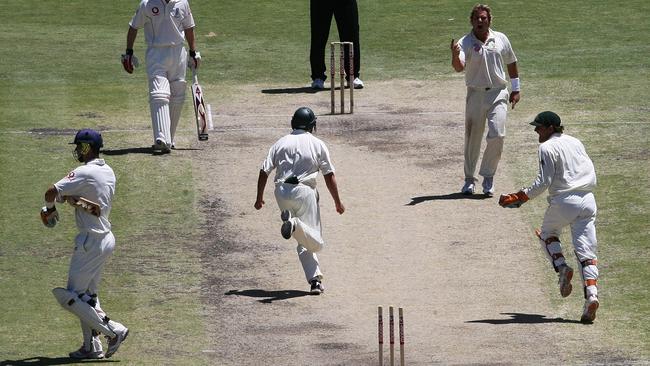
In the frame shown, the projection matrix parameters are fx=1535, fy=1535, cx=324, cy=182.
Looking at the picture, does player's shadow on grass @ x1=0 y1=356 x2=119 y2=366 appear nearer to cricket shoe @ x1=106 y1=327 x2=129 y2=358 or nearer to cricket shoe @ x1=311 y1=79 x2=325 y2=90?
cricket shoe @ x1=106 y1=327 x2=129 y2=358

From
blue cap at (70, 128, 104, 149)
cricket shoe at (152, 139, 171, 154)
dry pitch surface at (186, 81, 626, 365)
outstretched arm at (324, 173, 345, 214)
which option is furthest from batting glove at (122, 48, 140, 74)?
blue cap at (70, 128, 104, 149)

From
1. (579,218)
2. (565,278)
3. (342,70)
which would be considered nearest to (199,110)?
(342,70)

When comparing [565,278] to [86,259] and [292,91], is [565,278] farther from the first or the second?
[292,91]

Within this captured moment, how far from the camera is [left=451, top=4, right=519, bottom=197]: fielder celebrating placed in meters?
20.5

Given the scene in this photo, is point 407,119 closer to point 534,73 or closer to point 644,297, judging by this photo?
point 534,73

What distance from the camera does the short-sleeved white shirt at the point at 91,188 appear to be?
1523 centimetres

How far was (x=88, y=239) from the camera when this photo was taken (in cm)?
1535

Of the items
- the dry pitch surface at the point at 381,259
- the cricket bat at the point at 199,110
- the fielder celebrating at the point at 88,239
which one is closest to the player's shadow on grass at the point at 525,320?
the dry pitch surface at the point at 381,259

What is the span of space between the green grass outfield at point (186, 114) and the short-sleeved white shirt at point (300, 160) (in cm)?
184

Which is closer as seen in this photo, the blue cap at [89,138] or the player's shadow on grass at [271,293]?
the blue cap at [89,138]

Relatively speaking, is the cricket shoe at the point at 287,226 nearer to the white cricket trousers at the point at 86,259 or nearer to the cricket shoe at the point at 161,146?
the white cricket trousers at the point at 86,259

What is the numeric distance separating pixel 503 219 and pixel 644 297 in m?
3.40

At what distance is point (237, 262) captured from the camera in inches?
747

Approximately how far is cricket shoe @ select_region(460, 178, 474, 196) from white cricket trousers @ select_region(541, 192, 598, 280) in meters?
4.65
